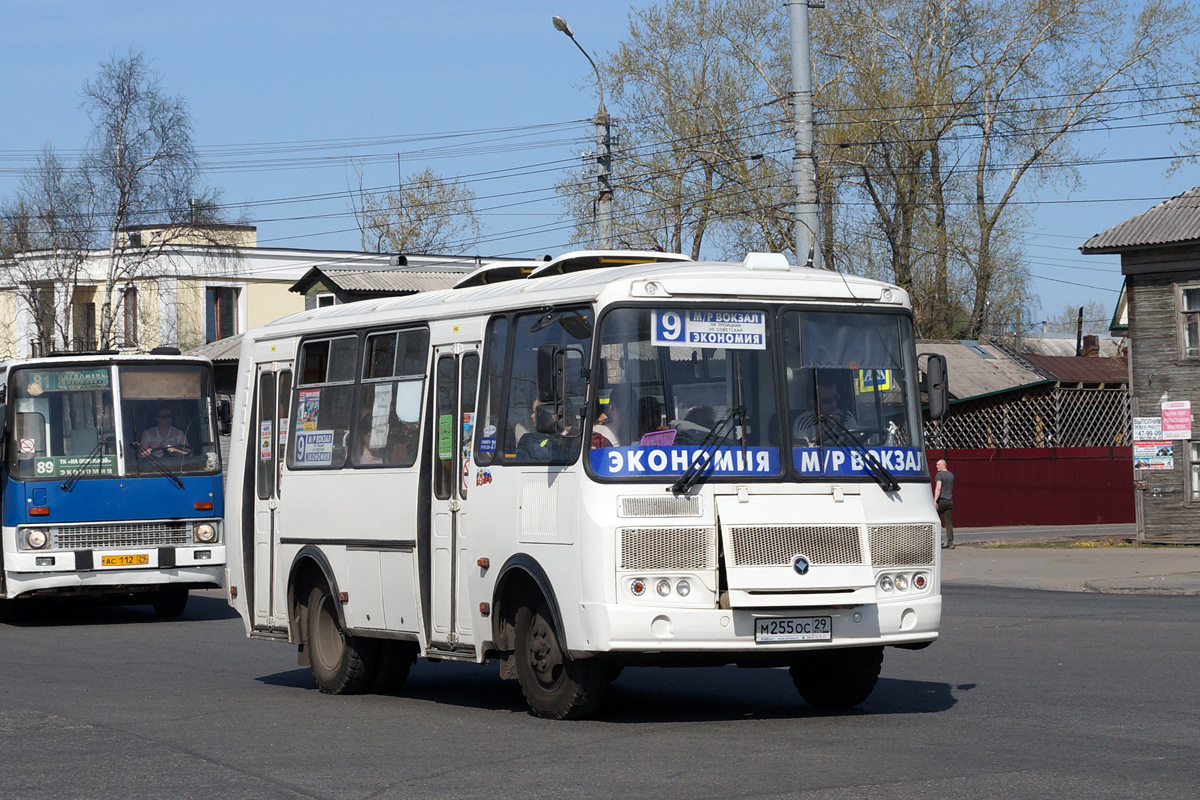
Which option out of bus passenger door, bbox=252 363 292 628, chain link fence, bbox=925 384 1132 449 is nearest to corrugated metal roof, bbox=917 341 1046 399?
chain link fence, bbox=925 384 1132 449

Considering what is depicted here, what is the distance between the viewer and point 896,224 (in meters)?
51.9

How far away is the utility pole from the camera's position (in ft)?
78.0

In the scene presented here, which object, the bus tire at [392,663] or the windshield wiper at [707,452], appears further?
the bus tire at [392,663]

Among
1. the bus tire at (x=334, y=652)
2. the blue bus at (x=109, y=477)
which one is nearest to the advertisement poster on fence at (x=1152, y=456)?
the blue bus at (x=109, y=477)

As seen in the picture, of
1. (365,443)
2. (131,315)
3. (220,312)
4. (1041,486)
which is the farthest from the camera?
(220,312)

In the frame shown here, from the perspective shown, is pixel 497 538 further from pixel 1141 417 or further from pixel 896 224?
pixel 896 224

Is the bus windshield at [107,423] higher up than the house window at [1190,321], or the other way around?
the house window at [1190,321]

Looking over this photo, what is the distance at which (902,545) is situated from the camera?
10.1m

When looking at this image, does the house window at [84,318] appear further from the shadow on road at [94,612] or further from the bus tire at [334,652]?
the bus tire at [334,652]

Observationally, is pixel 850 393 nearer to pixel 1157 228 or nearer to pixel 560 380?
pixel 560 380

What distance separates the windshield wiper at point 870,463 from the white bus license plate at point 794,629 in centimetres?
90

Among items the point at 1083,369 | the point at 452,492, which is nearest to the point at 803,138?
the point at 452,492

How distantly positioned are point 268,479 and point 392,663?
6.24 ft

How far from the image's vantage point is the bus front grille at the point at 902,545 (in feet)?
32.6
